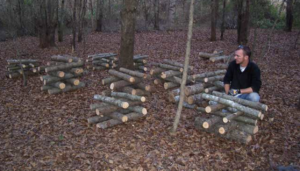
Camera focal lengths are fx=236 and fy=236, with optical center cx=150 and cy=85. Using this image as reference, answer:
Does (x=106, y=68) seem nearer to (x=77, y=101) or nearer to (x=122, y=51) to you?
(x=122, y=51)

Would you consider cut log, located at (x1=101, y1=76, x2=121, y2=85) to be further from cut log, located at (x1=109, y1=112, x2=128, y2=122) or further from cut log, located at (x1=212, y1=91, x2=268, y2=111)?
cut log, located at (x1=212, y1=91, x2=268, y2=111)

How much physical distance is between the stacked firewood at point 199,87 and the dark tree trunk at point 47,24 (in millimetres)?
10824

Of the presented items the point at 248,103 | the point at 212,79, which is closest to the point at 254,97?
the point at 248,103

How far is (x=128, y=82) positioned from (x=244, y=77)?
3540mm

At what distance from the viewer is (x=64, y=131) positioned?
5.96 meters

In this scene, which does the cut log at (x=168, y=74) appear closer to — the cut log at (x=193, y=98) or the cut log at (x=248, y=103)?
the cut log at (x=193, y=98)

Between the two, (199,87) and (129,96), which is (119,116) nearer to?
(129,96)

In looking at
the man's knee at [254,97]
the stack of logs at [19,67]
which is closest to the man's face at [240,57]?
the man's knee at [254,97]

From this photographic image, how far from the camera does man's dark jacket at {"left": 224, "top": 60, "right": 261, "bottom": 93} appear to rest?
5448 mm

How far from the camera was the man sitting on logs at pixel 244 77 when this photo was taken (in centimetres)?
543

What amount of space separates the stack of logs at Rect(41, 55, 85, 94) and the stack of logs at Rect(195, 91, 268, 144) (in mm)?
5146

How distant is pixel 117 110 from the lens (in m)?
6.49

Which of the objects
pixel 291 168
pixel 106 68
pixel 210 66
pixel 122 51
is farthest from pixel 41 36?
pixel 291 168

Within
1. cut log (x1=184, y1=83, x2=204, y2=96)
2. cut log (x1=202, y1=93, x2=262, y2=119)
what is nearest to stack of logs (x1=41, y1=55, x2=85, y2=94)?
cut log (x1=184, y1=83, x2=204, y2=96)
